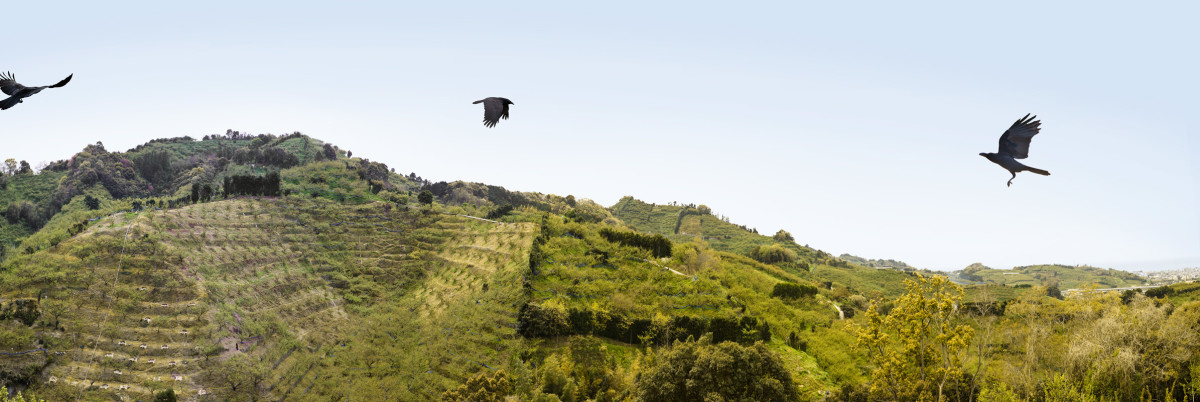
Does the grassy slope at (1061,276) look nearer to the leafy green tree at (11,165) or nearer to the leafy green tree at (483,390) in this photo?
the leafy green tree at (483,390)

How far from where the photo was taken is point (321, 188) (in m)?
71.3

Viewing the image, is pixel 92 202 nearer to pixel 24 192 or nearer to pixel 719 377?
pixel 24 192

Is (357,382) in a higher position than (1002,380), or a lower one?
lower

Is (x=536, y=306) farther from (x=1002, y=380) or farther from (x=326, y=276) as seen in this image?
(x=326, y=276)

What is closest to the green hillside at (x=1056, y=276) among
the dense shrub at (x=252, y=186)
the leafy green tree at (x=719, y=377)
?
the leafy green tree at (x=719, y=377)

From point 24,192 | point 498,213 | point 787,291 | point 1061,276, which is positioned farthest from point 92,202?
point 1061,276

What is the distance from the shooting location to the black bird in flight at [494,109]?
11469mm

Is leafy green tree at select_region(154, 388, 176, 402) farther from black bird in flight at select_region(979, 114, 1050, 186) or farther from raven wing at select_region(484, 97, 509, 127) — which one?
black bird in flight at select_region(979, 114, 1050, 186)

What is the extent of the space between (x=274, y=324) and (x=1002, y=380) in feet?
153

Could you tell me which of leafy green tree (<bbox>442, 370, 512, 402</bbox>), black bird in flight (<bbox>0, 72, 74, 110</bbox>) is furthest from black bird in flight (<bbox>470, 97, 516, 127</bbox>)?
leafy green tree (<bbox>442, 370, 512, 402</bbox>)

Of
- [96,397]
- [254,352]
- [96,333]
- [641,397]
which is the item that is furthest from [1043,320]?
[96,333]

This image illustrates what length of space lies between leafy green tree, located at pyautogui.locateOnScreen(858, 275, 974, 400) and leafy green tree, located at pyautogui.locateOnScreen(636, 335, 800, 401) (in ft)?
12.9

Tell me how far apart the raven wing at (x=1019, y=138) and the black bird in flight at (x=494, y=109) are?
9.52 meters

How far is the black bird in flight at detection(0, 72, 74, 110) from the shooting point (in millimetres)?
10383
